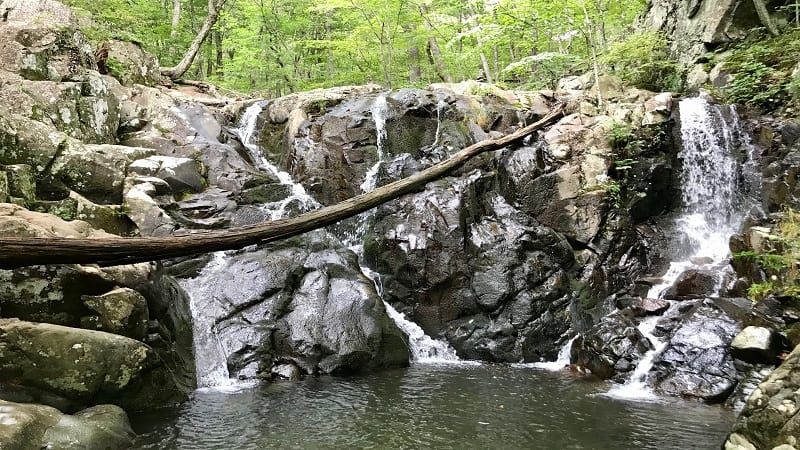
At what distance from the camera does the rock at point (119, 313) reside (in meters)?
6.75

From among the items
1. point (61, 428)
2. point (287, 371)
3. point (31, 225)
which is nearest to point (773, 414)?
point (287, 371)

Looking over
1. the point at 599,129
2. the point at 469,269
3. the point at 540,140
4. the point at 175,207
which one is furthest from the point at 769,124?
the point at 175,207

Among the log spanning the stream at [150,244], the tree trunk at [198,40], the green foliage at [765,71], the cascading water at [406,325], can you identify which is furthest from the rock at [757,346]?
the tree trunk at [198,40]

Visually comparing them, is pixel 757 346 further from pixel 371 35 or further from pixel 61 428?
pixel 371 35

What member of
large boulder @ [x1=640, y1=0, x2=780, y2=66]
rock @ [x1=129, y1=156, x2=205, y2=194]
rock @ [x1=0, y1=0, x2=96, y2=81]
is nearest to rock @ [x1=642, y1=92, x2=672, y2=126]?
large boulder @ [x1=640, y1=0, x2=780, y2=66]

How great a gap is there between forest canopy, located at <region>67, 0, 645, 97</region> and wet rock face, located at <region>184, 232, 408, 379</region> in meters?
9.26

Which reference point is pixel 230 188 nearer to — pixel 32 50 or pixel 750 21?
pixel 32 50

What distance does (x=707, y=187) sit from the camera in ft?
42.0

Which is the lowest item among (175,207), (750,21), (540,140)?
(175,207)

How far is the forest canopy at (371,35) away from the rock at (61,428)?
1346 centimetres

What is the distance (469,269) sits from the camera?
36.0 ft

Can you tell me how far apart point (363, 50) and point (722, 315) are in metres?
16.8

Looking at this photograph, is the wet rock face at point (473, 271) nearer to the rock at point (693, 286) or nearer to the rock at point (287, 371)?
the rock at point (693, 286)

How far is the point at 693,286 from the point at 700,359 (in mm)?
2966
